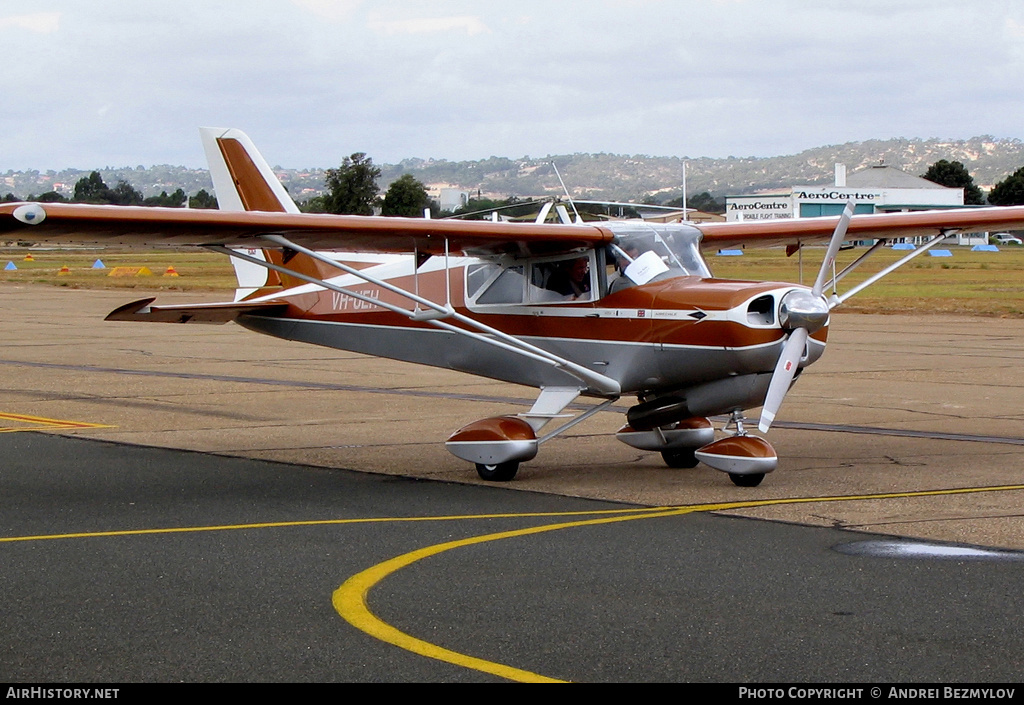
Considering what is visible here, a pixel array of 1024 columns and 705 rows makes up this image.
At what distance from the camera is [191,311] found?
1295cm

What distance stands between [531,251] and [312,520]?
3637 millimetres

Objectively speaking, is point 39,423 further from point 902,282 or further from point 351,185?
point 351,185

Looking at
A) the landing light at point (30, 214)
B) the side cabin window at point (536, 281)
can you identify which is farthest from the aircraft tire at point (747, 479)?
the landing light at point (30, 214)

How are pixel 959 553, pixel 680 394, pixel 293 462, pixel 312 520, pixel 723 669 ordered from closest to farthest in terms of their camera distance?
1. pixel 723 669
2. pixel 959 553
3. pixel 312 520
4. pixel 680 394
5. pixel 293 462

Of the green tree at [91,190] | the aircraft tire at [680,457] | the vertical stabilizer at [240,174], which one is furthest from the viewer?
the green tree at [91,190]

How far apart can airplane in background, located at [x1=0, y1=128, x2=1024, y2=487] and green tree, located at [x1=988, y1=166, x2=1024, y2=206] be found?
369 ft

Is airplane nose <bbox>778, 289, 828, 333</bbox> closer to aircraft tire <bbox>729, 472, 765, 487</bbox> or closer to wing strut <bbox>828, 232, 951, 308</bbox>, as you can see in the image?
aircraft tire <bbox>729, 472, 765, 487</bbox>

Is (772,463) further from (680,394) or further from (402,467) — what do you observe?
(402,467)

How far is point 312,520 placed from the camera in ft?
29.8

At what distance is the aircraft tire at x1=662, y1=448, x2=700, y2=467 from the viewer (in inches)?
458

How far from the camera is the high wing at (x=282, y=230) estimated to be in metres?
9.41

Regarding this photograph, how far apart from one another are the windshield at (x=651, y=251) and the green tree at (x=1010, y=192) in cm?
11273

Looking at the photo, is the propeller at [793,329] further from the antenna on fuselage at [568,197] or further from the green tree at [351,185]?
the green tree at [351,185]
